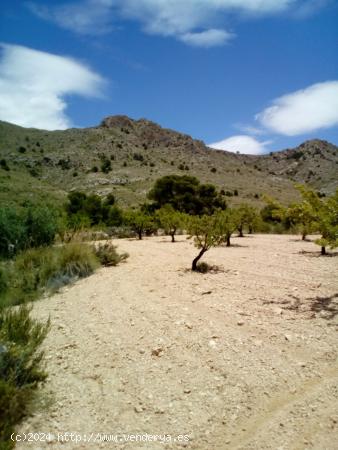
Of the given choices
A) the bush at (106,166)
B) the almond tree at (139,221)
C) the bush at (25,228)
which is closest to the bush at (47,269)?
the bush at (25,228)

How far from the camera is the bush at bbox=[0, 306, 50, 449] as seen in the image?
304 centimetres

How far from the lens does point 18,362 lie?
3.55m

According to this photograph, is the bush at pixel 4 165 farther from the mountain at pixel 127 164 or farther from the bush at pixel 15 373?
the bush at pixel 15 373

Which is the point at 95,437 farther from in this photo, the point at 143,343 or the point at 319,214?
the point at 319,214

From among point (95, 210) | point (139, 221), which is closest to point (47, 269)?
point (139, 221)

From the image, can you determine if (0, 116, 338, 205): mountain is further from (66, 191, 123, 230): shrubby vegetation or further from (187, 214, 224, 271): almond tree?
(187, 214, 224, 271): almond tree

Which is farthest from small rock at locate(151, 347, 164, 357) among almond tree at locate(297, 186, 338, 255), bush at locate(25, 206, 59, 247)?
bush at locate(25, 206, 59, 247)

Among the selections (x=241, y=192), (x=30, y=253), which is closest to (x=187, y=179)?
(x=241, y=192)

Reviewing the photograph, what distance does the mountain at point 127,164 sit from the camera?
47500mm

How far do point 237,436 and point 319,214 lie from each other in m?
4.38

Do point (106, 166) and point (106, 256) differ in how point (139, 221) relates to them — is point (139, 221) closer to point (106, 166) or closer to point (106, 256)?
point (106, 256)

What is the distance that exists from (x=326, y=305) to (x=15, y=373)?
5.35m

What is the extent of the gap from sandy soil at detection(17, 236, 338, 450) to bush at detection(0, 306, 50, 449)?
7.4 inches

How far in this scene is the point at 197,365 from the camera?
13.7 feet
